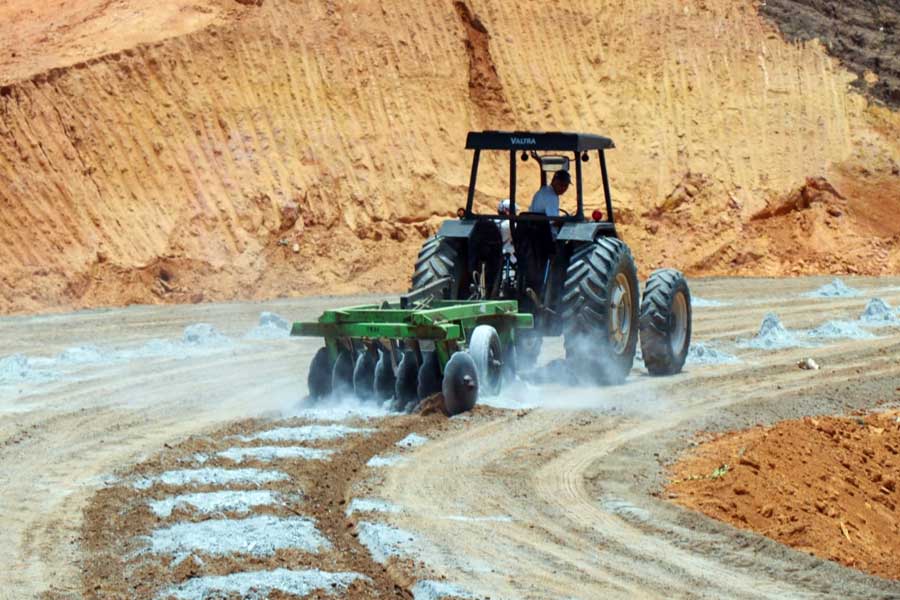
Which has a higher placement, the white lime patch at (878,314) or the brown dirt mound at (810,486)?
the white lime patch at (878,314)

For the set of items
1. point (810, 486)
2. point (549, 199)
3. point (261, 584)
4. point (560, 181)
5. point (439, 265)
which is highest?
point (560, 181)

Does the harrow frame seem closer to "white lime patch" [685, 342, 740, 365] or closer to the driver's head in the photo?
the driver's head

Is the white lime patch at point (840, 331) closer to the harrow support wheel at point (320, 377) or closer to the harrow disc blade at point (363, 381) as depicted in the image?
the harrow disc blade at point (363, 381)

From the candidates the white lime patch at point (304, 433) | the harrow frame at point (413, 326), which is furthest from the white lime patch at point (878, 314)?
the white lime patch at point (304, 433)

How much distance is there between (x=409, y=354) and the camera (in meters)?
12.4

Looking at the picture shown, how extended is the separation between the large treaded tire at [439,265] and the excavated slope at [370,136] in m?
9.58

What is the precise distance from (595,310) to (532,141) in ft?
5.58

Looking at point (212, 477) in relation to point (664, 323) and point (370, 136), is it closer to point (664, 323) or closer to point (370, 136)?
point (664, 323)

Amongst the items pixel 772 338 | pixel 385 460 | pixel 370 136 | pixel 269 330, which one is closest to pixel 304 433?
pixel 385 460

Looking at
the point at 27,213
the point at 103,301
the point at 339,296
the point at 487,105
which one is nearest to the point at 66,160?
the point at 27,213

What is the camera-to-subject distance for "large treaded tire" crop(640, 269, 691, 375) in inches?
571

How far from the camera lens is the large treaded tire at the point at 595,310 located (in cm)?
1360

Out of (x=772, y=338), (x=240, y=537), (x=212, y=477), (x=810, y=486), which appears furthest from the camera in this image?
(x=772, y=338)

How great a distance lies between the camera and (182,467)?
1014 centimetres
